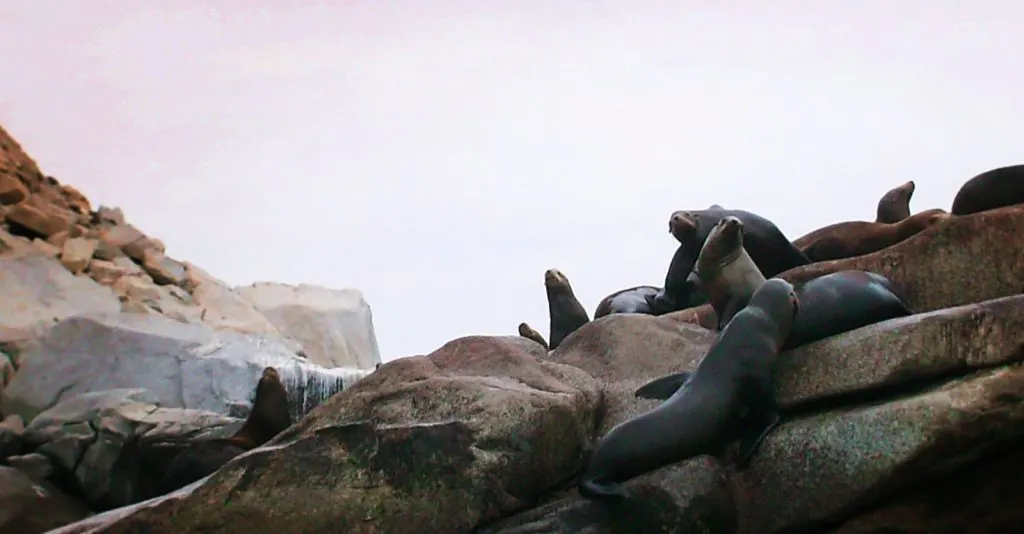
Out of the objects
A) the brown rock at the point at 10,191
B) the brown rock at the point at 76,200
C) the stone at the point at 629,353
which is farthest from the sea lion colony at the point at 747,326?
the brown rock at the point at 76,200

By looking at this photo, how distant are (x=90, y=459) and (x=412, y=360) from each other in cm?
592

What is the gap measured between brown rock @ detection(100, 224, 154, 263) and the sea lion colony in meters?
13.9

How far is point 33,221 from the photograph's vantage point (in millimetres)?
17750

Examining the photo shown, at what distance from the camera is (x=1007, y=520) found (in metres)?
4.60

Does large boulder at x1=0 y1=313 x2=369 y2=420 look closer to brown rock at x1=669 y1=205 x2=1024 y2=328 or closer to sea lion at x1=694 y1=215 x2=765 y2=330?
sea lion at x1=694 y1=215 x2=765 y2=330

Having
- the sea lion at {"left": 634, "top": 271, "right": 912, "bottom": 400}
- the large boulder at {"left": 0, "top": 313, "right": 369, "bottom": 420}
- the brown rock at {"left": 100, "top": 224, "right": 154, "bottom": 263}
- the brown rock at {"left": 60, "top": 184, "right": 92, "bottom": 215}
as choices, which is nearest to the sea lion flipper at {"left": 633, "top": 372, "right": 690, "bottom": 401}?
the sea lion at {"left": 634, "top": 271, "right": 912, "bottom": 400}

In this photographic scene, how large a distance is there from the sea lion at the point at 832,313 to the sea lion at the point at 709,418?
0.89 ft

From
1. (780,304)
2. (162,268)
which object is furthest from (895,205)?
(162,268)

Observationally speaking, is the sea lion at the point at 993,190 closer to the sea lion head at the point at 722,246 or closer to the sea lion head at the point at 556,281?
the sea lion head at the point at 722,246

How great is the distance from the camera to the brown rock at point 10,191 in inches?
705

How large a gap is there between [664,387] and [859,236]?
323cm

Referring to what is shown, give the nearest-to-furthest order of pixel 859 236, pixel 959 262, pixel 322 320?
pixel 959 262
pixel 859 236
pixel 322 320

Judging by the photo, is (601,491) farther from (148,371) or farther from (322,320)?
(322,320)

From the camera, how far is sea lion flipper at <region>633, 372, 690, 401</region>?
18.5 ft
